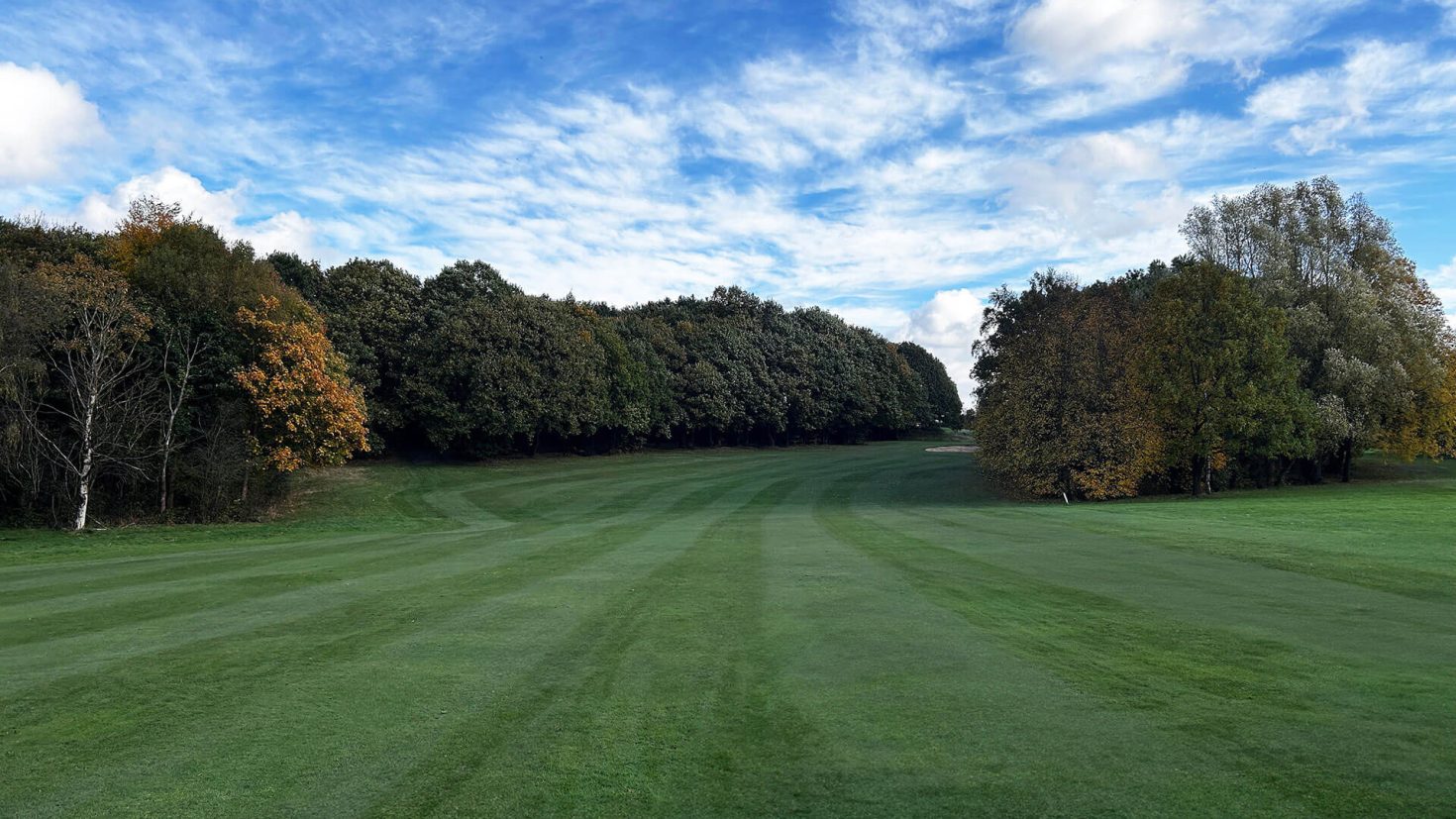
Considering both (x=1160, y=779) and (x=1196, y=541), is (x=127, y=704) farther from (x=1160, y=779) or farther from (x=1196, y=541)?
(x=1196, y=541)

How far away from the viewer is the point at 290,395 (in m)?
30.9

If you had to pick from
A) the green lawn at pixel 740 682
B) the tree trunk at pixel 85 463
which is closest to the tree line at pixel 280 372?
the tree trunk at pixel 85 463

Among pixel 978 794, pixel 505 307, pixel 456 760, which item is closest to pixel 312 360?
pixel 505 307

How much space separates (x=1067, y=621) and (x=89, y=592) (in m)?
14.5

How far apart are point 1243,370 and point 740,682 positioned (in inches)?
1429

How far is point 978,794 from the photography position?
4.71m

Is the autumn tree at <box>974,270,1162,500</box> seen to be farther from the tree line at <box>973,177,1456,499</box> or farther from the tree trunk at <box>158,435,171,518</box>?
the tree trunk at <box>158,435,171,518</box>

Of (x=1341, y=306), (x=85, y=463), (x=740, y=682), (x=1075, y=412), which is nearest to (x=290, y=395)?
(x=85, y=463)

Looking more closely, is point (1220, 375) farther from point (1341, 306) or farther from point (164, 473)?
point (164, 473)

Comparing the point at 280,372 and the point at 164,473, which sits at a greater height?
the point at 280,372

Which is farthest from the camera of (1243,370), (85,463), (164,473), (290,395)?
(1243,370)

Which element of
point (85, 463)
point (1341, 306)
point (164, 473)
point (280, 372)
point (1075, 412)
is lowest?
point (164, 473)

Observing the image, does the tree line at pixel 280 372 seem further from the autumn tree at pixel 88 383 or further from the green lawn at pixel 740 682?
the green lawn at pixel 740 682

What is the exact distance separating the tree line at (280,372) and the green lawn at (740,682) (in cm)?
1379
